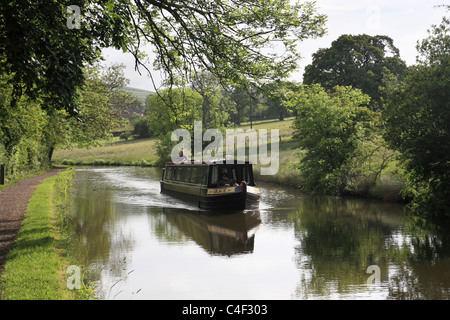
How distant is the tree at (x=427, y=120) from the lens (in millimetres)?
13820

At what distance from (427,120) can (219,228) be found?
8.15m

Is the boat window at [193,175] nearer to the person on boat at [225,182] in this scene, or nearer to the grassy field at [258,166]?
the person on boat at [225,182]

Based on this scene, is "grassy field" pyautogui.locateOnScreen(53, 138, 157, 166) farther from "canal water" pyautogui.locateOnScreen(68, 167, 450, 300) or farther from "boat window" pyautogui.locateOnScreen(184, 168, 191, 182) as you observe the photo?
"canal water" pyautogui.locateOnScreen(68, 167, 450, 300)

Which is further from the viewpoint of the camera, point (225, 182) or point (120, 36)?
point (225, 182)

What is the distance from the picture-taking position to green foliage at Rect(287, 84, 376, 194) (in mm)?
22125

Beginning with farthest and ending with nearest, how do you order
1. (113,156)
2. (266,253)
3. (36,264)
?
(113,156)
(266,253)
(36,264)

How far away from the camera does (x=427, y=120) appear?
14.1 meters

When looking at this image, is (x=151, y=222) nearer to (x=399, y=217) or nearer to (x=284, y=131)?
(x=399, y=217)

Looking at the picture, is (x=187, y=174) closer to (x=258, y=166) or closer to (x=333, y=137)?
(x=333, y=137)

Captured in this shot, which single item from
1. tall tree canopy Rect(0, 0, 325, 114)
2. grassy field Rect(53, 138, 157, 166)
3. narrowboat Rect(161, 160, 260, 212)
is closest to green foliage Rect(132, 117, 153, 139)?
grassy field Rect(53, 138, 157, 166)

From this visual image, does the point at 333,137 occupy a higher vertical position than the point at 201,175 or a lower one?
higher

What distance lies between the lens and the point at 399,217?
15742 mm

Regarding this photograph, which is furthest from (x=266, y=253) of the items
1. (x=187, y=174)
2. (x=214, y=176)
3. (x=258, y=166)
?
(x=258, y=166)
